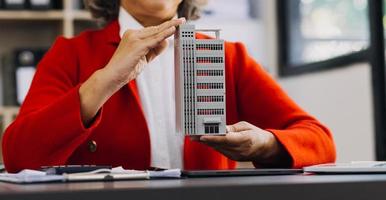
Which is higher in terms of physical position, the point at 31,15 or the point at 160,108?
the point at 31,15

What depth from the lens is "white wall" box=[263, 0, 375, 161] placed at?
292 cm

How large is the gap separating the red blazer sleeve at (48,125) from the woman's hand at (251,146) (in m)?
0.26

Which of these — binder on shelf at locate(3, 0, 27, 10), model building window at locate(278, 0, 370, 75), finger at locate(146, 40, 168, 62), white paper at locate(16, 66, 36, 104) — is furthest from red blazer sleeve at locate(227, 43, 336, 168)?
binder on shelf at locate(3, 0, 27, 10)

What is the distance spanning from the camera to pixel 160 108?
65.8 inches

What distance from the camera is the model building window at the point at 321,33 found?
123 inches

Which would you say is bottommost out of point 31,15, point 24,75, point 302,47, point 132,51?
point 132,51

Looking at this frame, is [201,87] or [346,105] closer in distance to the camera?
[201,87]

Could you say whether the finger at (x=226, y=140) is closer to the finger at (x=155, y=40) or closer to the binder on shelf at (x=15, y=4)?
the finger at (x=155, y=40)

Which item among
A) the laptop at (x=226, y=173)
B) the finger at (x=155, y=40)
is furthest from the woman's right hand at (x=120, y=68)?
the laptop at (x=226, y=173)

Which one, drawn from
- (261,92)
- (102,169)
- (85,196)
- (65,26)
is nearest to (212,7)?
(65,26)

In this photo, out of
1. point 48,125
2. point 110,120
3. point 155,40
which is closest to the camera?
point 155,40

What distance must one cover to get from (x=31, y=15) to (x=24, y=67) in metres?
0.25

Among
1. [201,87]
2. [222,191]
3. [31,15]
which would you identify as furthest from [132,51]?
[31,15]

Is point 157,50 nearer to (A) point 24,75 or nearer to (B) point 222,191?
(B) point 222,191
